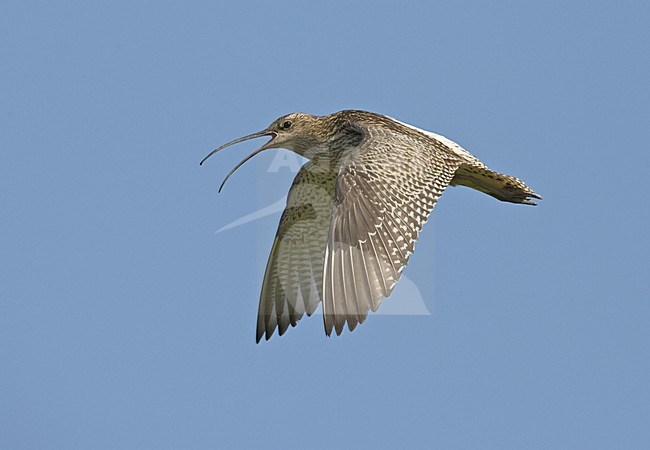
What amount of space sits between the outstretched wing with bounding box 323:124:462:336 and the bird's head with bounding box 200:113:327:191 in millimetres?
1244

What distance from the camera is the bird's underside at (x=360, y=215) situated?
37.4ft

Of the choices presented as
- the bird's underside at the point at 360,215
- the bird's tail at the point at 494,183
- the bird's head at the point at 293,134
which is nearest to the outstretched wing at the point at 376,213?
Result: the bird's underside at the point at 360,215

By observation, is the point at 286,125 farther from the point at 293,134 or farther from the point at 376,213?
the point at 376,213

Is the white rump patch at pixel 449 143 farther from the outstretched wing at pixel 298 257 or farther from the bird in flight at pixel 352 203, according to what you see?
the outstretched wing at pixel 298 257

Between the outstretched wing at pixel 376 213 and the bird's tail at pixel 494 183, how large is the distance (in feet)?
1.38

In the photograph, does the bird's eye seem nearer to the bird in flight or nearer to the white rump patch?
the bird in flight

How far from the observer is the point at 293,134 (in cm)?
1480

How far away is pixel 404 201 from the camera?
1225 cm

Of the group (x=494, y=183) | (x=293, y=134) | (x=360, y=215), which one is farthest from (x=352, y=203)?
(x=293, y=134)

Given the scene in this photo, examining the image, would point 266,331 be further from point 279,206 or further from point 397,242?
point 397,242

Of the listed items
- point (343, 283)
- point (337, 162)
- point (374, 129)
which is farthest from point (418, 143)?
point (343, 283)

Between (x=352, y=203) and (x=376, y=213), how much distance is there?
0.24m

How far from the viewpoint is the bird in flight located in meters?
11.4

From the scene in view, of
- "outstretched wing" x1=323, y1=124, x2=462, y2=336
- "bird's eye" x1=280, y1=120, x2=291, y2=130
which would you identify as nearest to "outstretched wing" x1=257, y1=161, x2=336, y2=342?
"bird's eye" x1=280, y1=120, x2=291, y2=130
